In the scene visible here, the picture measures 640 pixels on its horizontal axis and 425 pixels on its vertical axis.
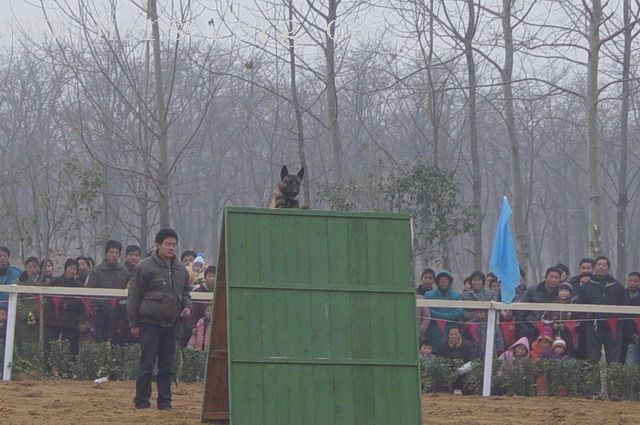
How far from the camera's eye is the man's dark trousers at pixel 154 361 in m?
11.1

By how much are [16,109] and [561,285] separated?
102 feet

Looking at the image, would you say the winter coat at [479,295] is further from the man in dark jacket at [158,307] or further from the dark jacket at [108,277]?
the man in dark jacket at [158,307]

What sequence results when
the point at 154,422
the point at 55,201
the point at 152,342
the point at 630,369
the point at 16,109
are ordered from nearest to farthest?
the point at 154,422 < the point at 152,342 < the point at 630,369 < the point at 55,201 < the point at 16,109

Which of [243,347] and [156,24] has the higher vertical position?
[156,24]

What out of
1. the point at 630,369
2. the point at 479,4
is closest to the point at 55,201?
the point at 479,4

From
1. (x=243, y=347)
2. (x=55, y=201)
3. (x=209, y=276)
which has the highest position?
(x=55, y=201)

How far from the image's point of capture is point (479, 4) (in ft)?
73.5

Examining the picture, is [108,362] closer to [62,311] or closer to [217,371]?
[62,311]

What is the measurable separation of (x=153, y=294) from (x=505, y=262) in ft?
19.1

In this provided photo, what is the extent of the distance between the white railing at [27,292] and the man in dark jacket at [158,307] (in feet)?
8.53

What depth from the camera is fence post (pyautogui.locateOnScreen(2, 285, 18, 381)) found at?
550 inches

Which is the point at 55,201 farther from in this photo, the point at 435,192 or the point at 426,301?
the point at 426,301

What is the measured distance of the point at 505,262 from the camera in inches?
604

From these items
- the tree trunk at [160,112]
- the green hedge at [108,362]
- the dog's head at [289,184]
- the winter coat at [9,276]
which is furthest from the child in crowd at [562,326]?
the tree trunk at [160,112]
